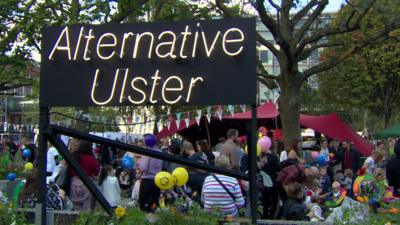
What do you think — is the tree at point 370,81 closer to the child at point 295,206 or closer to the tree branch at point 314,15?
the tree branch at point 314,15

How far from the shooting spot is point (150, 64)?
536cm

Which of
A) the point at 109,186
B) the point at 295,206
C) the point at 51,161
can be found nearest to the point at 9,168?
the point at 51,161

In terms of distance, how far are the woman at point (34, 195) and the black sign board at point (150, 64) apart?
2.67m

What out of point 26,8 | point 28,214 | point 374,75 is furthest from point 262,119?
point 28,214

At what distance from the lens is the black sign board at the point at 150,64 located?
17.1 feet

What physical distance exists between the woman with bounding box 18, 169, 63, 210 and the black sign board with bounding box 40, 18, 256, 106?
2.67 meters

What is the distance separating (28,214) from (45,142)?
59.9 inches

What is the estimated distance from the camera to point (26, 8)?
13.2m

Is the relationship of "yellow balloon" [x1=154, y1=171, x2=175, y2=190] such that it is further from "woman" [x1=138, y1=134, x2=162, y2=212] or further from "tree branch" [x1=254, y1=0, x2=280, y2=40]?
"tree branch" [x1=254, y1=0, x2=280, y2=40]

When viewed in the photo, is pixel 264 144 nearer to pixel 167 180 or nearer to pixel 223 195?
pixel 223 195

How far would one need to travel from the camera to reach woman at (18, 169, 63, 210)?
307 inches

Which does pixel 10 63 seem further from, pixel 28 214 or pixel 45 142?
pixel 45 142

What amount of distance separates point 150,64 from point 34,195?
12.6 feet

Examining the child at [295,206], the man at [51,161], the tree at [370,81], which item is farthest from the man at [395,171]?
the tree at [370,81]
